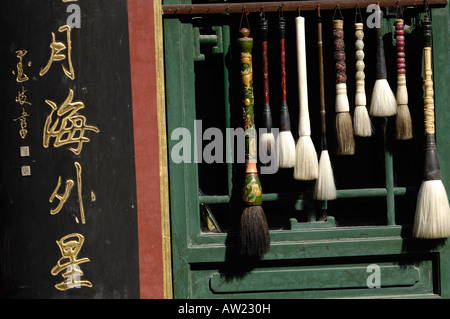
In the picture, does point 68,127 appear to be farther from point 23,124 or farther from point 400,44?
point 400,44

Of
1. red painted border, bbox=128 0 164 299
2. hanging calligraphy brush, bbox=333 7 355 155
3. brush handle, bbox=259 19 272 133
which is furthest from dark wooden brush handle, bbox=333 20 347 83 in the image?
red painted border, bbox=128 0 164 299

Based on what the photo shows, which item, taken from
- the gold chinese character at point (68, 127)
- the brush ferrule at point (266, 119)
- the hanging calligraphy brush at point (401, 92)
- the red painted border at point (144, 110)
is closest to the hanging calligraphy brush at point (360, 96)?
the hanging calligraphy brush at point (401, 92)

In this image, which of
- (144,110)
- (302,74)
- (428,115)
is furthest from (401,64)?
(144,110)

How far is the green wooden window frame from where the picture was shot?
146 inches

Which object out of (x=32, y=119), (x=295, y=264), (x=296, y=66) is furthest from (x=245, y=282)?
(x=32, y=119)

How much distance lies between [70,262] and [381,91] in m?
2.32

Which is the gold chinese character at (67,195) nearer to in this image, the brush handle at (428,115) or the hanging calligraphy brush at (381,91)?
the hanging calligraphy brush at (381,91)

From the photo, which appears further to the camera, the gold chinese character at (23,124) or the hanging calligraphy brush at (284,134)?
the gold chinese character at (23,124)

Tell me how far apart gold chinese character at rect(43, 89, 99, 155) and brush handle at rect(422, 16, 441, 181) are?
2161 millimetres

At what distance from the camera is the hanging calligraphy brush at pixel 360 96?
3.60 m

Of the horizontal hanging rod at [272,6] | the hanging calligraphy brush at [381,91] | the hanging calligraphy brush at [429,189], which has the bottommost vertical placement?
the hanging calligraphy brush at [429,189]

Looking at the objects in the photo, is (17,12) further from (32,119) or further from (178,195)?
(178,195)

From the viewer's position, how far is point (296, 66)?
12.9 feet

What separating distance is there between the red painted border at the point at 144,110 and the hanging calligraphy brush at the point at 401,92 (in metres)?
1.59
